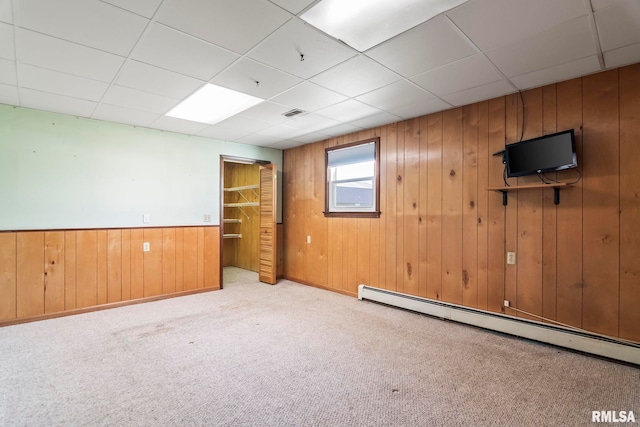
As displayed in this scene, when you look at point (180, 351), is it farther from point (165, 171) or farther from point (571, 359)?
point (571, 359)

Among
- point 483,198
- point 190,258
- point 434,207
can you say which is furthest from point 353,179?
point 190,258

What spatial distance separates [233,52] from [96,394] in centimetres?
268

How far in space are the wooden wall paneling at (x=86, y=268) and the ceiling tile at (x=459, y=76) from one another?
437 centimetres

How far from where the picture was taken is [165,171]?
15.0 ft

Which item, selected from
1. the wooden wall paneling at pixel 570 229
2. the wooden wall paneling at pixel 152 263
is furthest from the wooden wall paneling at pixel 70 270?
the wooden wall paneling at pixel 570 229

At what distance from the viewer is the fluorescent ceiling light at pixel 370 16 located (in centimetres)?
180

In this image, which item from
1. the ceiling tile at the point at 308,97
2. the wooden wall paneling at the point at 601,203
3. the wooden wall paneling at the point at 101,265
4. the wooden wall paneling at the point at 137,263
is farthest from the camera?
the wooden wall paneling at the point at 137,263

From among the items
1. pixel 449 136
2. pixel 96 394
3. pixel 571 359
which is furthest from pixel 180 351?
pixel 449 136

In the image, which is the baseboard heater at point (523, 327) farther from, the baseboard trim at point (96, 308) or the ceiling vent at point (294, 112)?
the baseboard trim at point (96, 308)

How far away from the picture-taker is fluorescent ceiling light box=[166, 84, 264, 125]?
10.6 ft

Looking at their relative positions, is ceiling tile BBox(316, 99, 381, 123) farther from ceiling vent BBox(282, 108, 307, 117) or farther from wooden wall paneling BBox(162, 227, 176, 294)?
wooden wall paneling BBox(162, 227, 176, 294)

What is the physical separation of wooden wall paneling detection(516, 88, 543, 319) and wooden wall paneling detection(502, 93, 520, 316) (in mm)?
21

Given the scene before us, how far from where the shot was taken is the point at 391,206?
417 cm

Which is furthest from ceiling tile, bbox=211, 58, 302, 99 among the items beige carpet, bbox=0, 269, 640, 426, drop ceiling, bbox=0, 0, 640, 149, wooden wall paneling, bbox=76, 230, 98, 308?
wooden wall paneling, bbox=76, 230, 98, 308
